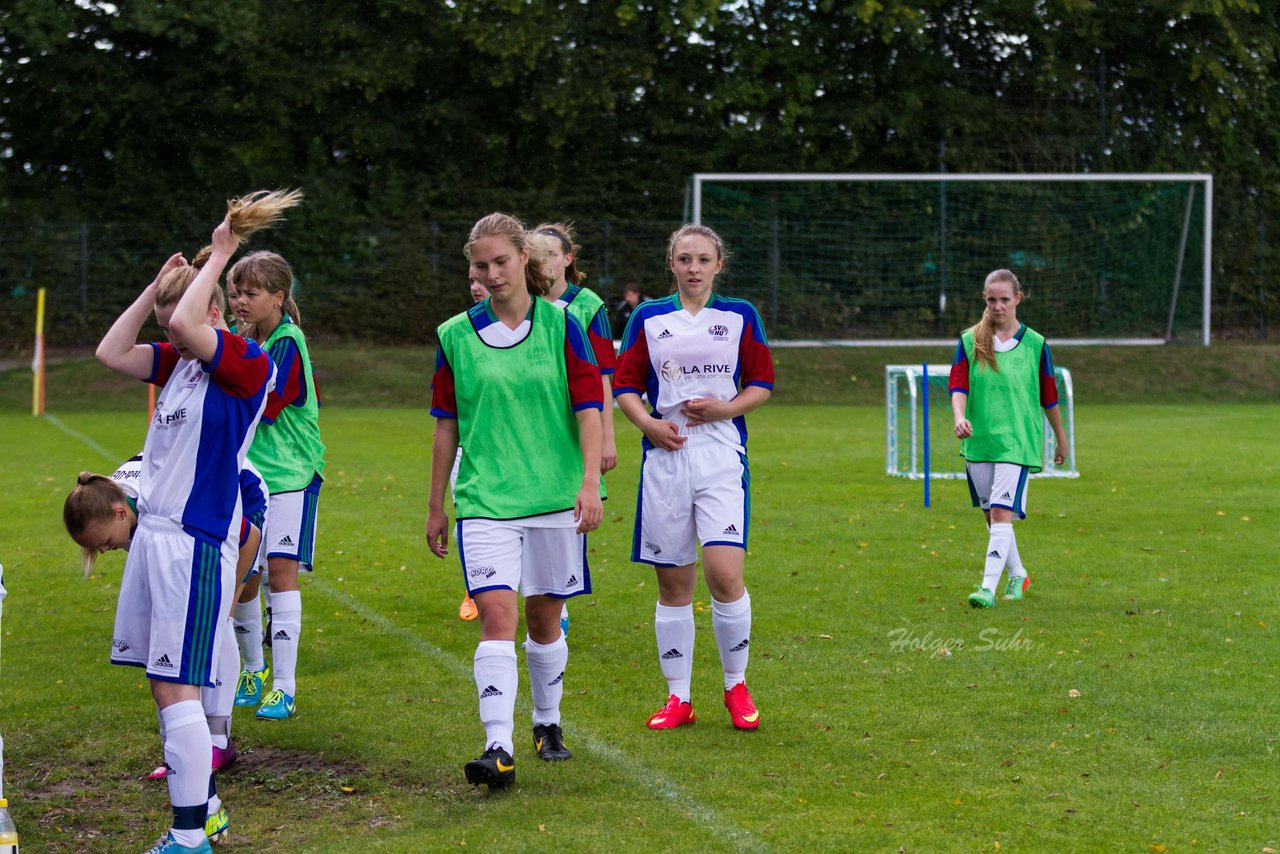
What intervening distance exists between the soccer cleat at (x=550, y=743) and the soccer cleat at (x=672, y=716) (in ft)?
1.63

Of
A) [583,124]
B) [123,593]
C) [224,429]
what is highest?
[583,124]

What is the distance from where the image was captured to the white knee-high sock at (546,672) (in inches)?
207

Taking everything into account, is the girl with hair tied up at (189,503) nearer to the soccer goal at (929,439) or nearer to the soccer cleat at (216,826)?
the soccer cleat at (216,826)

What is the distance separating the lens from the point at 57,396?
2567cm

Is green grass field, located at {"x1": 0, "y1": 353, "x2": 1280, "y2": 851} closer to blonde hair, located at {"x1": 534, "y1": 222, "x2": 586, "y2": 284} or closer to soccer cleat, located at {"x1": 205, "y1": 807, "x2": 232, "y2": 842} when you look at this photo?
soccer cleat, located at {"x1": 205, "y1": 807, "x2": 232, "y2": 842}

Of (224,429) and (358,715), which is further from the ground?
(224,429)

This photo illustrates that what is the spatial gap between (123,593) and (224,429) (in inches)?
22.5

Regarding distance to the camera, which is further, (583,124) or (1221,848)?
(583,124)

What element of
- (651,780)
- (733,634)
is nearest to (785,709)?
(733,634)

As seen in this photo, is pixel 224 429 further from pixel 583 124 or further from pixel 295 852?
pixel 583 124

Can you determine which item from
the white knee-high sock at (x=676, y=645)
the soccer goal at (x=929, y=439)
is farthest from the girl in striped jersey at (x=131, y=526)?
the soccer goal at (x=929, y=439)

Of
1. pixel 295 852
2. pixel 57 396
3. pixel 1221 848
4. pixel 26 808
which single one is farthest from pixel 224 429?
pixel 57 396

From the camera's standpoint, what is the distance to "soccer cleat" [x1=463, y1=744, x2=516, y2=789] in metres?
4.80

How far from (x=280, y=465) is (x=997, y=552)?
428cm
